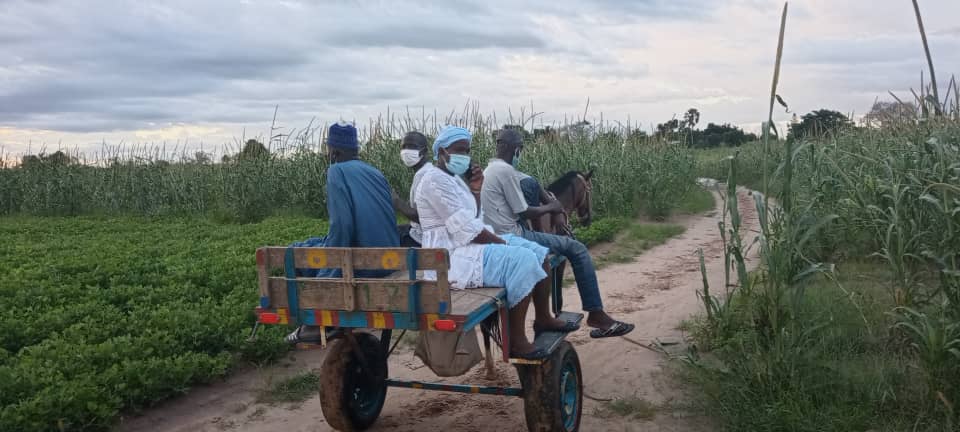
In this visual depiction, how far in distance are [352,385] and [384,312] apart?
106 cm

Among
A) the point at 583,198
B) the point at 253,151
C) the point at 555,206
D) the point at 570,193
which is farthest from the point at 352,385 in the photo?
the point at 253,151

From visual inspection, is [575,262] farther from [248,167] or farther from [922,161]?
[248,167]

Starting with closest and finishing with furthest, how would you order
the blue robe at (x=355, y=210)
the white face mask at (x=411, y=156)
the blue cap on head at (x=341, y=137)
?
the blue robe at (x=355, y=210)
the blue cap on head at (x=341, y=137)
the white face mask at (x=411, y=156)

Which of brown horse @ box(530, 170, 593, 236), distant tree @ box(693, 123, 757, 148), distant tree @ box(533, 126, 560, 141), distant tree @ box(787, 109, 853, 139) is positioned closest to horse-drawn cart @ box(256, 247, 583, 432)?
brown horse @ box(530, 170, 593, 236)

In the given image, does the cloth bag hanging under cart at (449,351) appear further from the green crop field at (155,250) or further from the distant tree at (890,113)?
the distant tree at (890,113)

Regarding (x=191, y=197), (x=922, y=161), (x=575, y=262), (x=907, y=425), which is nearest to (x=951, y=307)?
(x=907, y=425)

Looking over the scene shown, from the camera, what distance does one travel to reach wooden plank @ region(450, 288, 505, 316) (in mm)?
3733

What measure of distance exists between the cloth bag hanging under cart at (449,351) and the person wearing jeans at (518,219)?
133cm

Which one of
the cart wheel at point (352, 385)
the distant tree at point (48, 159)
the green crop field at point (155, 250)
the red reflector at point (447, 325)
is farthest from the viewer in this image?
the distant tree at point (48, 159)

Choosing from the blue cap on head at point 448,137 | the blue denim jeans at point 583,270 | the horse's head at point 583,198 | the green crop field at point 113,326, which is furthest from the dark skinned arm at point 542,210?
the green crop field at point 113,326

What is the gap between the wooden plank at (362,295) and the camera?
363cm

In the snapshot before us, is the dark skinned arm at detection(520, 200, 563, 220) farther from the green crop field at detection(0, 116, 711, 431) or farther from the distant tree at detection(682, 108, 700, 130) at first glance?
the distant tree at detection(682, 108, 700, 130)

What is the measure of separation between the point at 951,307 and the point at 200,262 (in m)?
7.56

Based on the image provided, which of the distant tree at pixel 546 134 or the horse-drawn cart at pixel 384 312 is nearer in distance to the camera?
the horse-drawn cart at pixel 384 312
